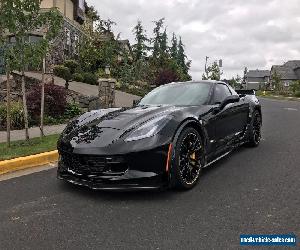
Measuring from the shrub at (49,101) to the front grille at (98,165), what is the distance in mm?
7974

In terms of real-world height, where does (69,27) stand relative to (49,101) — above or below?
above

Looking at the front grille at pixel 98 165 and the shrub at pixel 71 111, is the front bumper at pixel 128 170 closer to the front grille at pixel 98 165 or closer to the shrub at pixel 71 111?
the front grille at pixel 98 165

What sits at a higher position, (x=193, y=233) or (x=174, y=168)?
(x=174, y=168)

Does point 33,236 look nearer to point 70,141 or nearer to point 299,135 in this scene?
point 70,141

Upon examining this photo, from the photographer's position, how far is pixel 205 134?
534cm

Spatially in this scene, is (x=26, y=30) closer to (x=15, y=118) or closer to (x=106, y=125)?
(x=106, y=125)

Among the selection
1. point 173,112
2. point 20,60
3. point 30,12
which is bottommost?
point 173,112

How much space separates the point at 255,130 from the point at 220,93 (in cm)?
174

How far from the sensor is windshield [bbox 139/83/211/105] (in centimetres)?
587

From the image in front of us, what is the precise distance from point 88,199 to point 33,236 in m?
1.04

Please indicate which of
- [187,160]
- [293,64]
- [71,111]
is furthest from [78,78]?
[293,64]

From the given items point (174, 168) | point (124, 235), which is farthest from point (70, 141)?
point (124, 235)

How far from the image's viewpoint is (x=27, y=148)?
24.3ft

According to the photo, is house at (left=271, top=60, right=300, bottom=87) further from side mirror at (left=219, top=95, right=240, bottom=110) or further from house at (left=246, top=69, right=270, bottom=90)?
side mirror at (left=219, top=95, right=240, bottom=110)
